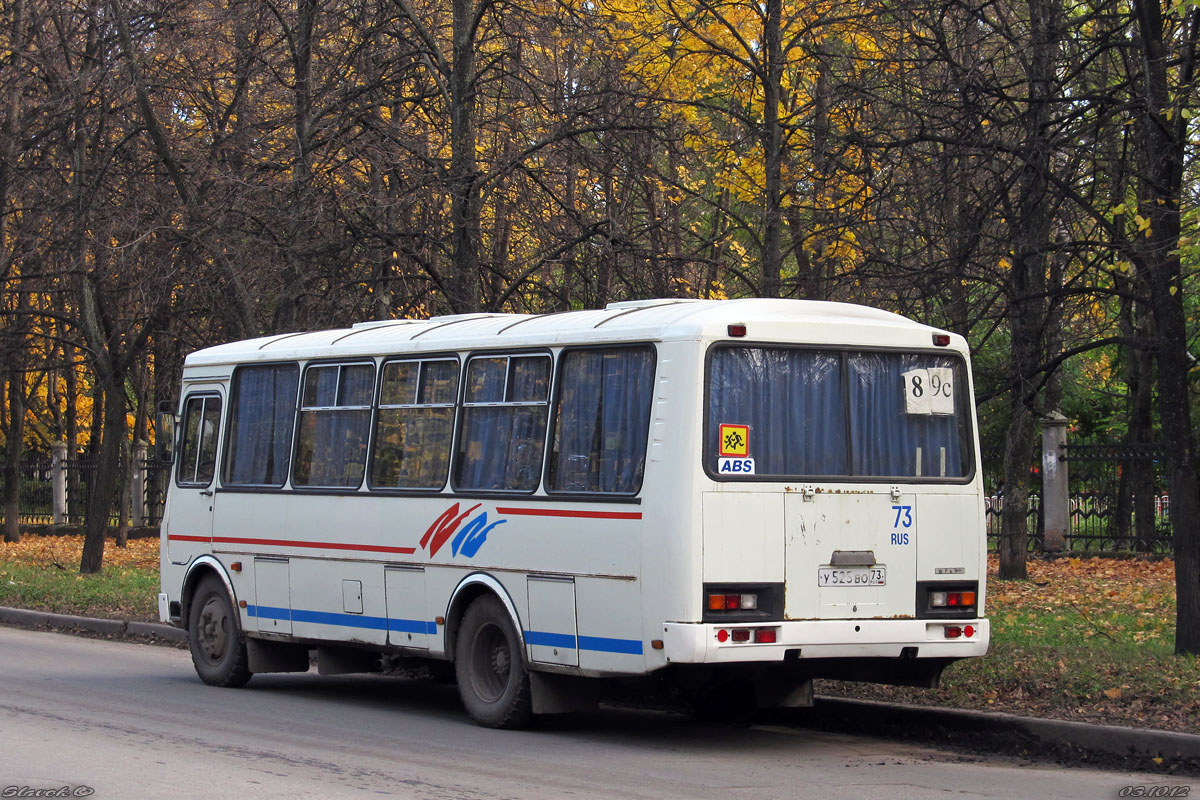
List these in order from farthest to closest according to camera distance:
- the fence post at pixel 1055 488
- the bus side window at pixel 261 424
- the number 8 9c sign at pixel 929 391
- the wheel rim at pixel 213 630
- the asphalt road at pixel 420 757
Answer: the fence post at pixel 1055 488 < the wheel rim at pixel 213 630 < the bus side window at pixel 261 424 < the number 8 9c sign at pixel 929 391 < the asphalt road at pixel 420 757

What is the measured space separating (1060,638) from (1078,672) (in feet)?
8.74

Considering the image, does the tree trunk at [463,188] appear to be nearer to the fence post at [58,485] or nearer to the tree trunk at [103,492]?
the tree trunk at [103,492]

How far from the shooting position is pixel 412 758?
9.70 metres

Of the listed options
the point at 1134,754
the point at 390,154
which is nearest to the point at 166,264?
the point at 390,154

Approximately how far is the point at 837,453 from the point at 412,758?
133 inches

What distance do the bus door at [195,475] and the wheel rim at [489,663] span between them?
13.6 ft

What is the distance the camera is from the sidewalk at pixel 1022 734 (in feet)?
30.8

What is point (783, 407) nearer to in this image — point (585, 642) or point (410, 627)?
point (585, 642)

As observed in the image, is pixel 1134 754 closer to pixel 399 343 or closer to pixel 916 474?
pixel 916 474

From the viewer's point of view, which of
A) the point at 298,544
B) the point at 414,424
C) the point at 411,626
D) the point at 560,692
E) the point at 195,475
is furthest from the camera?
the point at 195,475

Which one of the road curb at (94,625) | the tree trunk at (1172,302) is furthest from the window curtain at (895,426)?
the road curb at (94,625)

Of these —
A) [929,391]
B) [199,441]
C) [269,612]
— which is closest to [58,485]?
[199,441]

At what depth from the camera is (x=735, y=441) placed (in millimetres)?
10055

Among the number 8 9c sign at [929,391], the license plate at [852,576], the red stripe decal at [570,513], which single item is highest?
the number 8 9c sign at [929,391]
